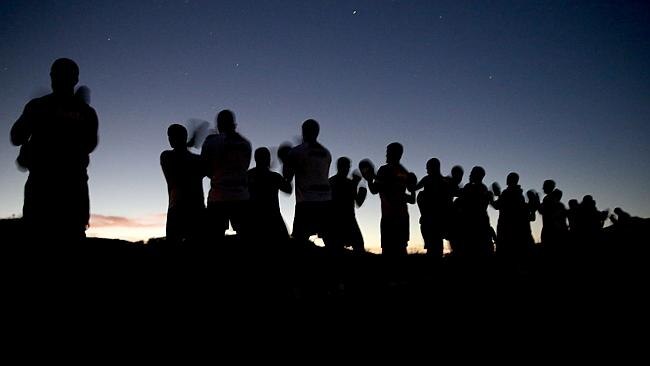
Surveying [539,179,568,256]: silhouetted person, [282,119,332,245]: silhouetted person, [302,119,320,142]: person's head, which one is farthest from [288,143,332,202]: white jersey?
[539,179,568,256]: silhouetted person

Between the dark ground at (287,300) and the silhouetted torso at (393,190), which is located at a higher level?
the silhouetted torso at (393,190)

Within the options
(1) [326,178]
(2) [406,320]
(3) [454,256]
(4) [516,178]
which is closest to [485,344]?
(2) [406,320]

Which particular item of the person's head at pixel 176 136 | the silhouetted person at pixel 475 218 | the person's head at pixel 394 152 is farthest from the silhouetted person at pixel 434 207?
the person's head at pixel 176 136

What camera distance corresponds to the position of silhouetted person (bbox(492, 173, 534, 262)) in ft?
32.4

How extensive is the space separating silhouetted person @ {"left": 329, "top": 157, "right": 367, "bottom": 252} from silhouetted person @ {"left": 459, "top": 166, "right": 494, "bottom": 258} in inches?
90.8

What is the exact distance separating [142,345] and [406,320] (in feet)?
7.09

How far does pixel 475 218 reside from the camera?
359 inches

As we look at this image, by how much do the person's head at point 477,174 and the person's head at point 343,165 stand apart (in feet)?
9.63

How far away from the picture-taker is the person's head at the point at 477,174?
9.34 metres

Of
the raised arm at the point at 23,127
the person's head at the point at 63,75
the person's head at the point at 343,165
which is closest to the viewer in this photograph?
the raised arm at the point at 23,127

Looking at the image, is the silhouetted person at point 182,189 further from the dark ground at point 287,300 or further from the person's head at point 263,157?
the person's head at point 263,157

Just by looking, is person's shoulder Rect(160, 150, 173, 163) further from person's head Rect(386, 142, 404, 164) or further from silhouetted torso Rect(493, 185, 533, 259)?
silhouetted torso Rect(493, 185, 533, 259)

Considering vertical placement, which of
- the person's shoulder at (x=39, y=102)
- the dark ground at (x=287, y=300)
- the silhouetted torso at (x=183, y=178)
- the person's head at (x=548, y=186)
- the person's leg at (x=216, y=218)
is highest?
the person's head at (x=548, y=186)

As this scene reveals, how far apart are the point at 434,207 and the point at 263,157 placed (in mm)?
3329
